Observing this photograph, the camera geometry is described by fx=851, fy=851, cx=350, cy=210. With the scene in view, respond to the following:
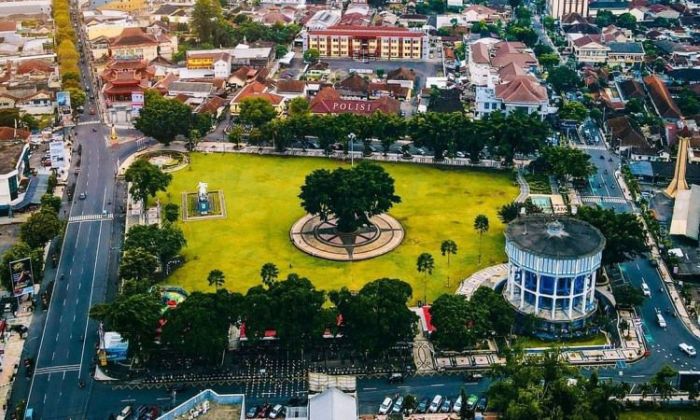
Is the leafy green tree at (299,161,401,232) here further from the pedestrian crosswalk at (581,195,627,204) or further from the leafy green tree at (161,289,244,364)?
the pedestrian crosswalk at (581,195,627,204)

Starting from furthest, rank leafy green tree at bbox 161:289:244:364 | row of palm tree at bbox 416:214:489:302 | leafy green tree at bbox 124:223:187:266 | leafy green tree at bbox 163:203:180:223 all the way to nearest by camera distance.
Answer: leafy green tree at bbox 163:203:180:223
leafy green tree at bbox 124:223:187:266
row of palm tree at bbox 416:214:489:302
leafy green tree at bbox 161:289:244:364

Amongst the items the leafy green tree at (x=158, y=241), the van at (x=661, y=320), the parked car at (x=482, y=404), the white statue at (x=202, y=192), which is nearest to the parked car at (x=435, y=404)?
the parked car at (x=482, y=404)

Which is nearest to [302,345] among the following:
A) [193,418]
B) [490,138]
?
[193,418]

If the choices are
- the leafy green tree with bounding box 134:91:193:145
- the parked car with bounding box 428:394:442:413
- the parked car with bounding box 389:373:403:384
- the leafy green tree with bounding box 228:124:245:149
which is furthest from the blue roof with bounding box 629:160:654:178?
the leafy green tree with bounding box 134:91:193:145

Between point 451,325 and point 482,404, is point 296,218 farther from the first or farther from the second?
point 482,404

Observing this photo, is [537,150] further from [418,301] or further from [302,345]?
[302,345]

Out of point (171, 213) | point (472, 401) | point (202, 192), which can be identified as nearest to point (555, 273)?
point (472, 401)
